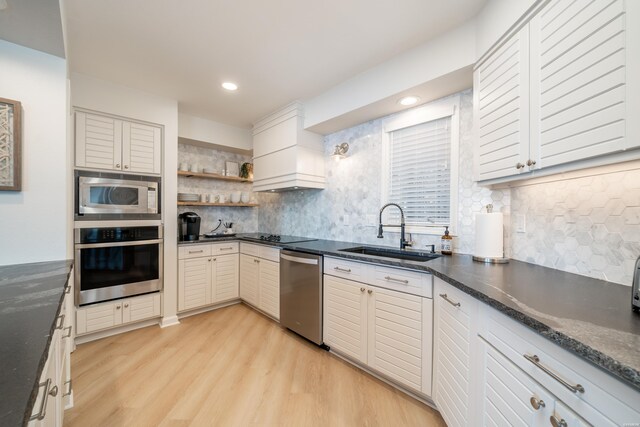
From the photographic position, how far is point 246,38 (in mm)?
1820

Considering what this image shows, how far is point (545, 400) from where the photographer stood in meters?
0.74

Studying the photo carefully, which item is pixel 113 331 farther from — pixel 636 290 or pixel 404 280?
pixel 636 290

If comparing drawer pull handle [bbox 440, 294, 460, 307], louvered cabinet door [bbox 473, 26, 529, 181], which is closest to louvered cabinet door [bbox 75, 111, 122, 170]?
drawer pull handle [bbox 440, 294, 460, 307]

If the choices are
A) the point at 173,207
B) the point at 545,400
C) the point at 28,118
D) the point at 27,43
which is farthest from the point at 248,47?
the point at 545,400

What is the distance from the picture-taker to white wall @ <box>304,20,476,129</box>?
1.68m

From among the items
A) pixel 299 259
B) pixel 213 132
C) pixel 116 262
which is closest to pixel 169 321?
pixel 116 262

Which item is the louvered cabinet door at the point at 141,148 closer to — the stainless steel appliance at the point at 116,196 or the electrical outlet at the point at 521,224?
the stainless steel appliance at the point at 116,196

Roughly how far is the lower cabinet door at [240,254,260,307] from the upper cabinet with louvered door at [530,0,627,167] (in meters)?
2.77

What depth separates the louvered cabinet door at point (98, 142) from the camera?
232 centimetres

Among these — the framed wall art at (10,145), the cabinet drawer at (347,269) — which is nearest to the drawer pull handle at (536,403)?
Answer: the cabinet drawer at (347,269)

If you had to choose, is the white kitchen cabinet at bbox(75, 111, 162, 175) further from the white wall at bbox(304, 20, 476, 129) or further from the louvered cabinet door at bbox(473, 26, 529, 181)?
the louvered cabinet door at bbox(473, 26, 529, 181)

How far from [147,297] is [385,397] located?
254cm

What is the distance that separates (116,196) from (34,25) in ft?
4.88

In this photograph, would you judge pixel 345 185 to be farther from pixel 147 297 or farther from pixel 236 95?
pixel 147 297
